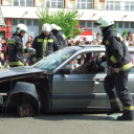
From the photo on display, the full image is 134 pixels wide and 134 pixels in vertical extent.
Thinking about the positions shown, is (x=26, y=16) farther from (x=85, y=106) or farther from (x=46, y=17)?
(x=85, y=106)

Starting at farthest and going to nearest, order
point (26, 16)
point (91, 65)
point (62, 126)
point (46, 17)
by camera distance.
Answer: point (26, 16) → point (46, 17) → point (91, 65) → point (62, 126)

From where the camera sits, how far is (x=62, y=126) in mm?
4914

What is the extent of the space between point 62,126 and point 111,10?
35.2 metres

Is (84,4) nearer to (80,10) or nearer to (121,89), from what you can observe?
(80,10)

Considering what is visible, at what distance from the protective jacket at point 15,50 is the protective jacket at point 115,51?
2524mm

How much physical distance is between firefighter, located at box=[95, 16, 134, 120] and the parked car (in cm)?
17

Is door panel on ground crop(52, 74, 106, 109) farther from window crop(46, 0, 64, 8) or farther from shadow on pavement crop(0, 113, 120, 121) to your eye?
window crop(46, 0, 64, 8)

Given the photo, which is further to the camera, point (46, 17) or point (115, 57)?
point (46, 17)

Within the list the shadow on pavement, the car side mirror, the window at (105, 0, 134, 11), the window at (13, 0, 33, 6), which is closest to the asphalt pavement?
the shadow on pavement

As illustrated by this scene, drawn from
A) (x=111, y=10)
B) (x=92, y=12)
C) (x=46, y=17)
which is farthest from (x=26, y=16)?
(x=111, y=10)

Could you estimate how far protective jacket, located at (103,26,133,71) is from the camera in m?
5.22

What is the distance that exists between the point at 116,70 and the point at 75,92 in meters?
0.86

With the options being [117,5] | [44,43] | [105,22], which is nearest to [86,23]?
[117,5]

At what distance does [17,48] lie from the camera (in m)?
7.17
